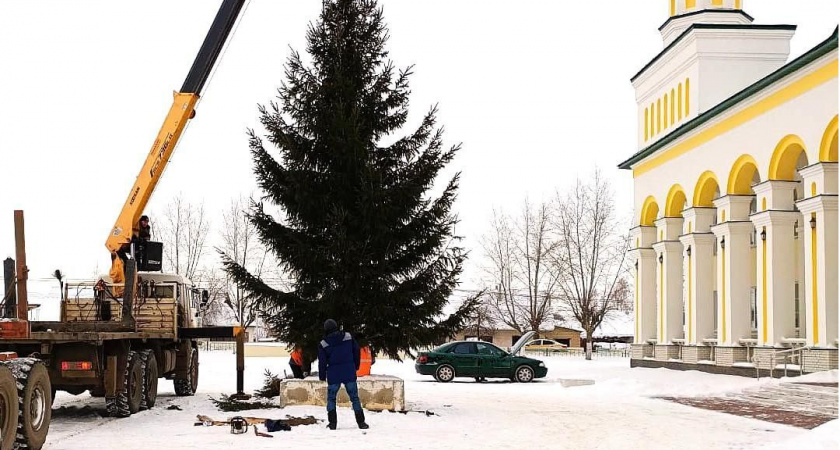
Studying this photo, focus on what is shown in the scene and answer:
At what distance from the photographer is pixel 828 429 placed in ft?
38.5

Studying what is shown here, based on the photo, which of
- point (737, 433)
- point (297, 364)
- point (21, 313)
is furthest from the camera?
point (297, 364)

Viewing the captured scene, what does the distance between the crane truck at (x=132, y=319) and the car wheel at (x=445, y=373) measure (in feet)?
32.6

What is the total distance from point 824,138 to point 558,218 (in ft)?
126

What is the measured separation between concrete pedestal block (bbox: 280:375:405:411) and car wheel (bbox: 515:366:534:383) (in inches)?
603

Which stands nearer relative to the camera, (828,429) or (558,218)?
(828,429)

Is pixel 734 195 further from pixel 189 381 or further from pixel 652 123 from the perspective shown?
pixel 189 381

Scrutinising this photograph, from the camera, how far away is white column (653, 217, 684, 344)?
37.8 meters

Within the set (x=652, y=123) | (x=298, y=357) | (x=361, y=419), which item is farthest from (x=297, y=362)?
(x=652, y=123)

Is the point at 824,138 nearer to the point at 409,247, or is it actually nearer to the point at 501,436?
the point at 409,247

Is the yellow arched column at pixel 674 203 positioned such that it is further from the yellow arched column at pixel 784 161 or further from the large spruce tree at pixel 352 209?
the large spruce tree at pixel 352 209

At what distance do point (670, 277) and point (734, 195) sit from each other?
7486mm

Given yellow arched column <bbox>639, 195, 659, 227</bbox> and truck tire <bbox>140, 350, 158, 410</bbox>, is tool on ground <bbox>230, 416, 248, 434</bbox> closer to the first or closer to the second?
truck tire <bbox>140, 350, 158, 410</bbox>

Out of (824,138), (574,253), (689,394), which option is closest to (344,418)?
(689,394)

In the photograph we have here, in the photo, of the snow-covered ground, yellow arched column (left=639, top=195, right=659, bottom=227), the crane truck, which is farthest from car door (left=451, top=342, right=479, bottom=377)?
yellow arched column (left=639, top=195, right=659, bottom=227)
